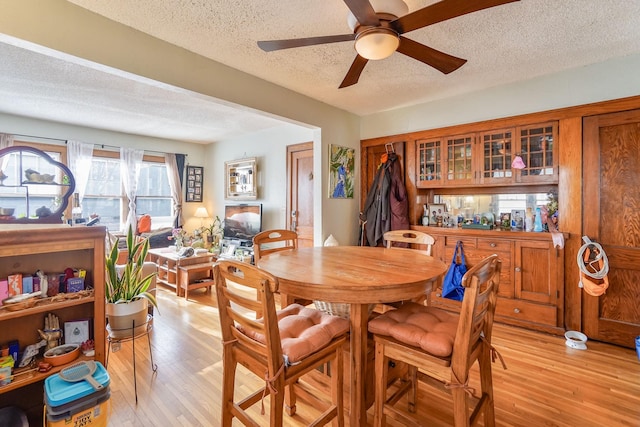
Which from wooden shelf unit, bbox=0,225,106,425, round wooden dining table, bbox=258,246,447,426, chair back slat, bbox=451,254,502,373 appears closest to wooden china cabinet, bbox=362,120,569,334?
round wooden dining table, bbox=258,246,447,426

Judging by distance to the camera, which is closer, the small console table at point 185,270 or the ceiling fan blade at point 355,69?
the ceiling fan blade at point 355,69

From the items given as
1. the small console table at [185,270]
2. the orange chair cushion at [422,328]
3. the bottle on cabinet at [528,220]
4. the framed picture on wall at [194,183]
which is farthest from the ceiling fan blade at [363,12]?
the framed picture on wall at [194,183]

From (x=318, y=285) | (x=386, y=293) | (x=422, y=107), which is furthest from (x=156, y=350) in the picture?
(x=422, y=107)

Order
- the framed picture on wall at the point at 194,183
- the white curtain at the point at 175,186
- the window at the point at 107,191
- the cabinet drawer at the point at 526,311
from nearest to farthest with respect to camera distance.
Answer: the cabinet drawer at the point at 526,311 < the window at the point at 107,191 < the white curtain at the point at 175,186 < the framed picture on wall at the point at 194,183

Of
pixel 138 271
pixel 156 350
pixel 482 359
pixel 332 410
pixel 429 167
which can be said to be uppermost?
pixel 429 167

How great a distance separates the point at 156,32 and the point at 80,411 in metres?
2.34

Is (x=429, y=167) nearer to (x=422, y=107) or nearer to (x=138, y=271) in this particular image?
(x=422, y=107)

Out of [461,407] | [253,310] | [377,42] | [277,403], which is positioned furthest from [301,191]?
[461,407]

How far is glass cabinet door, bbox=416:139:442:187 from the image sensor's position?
353 cm

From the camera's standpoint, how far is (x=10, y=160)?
4.13m

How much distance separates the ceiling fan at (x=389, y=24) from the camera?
1.39 m

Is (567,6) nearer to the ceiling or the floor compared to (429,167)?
nearer to the ceiling

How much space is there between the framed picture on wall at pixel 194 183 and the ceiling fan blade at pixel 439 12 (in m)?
5.46

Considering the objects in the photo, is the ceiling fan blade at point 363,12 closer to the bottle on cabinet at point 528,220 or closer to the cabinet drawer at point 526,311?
the bottle on cabinet at point 528,220
